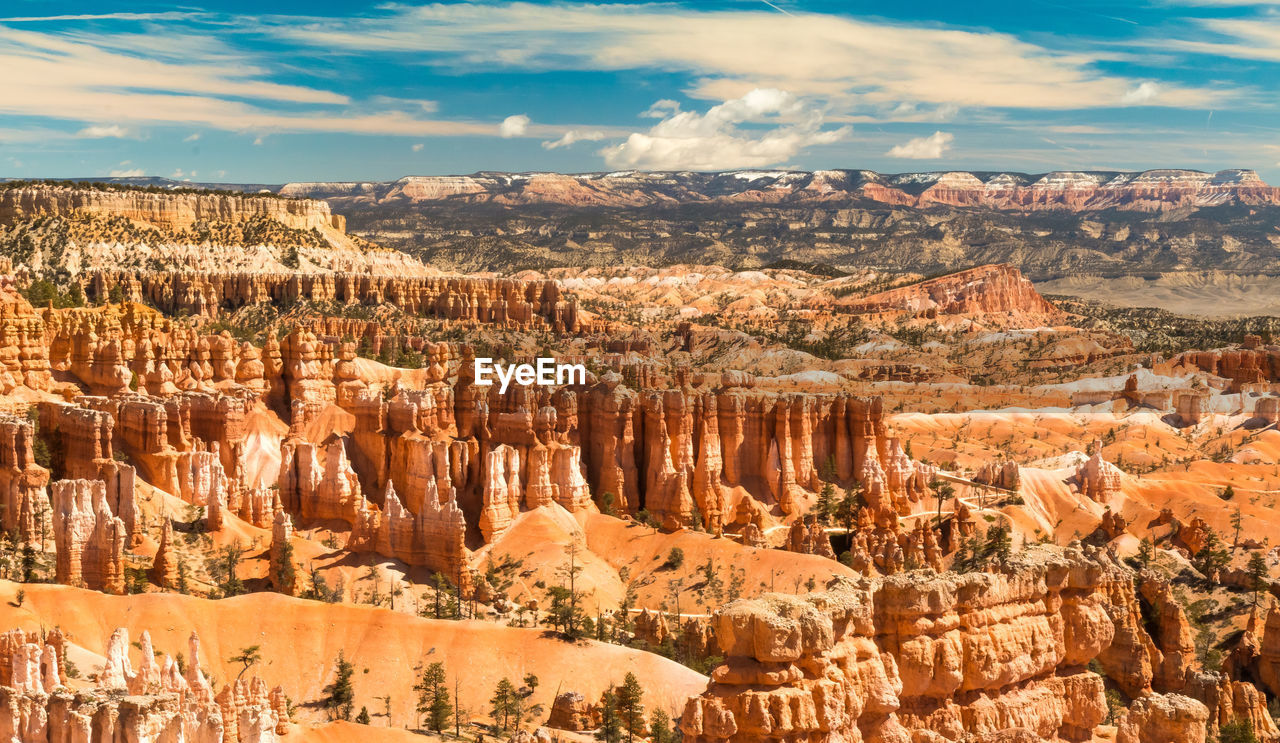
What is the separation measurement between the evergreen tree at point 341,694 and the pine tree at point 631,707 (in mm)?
8190

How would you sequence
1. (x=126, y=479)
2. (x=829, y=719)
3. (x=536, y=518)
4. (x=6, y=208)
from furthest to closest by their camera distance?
(x=6, y=208)
(x=536, y=518)
(x=126, y=479)
(x=829, y=719)

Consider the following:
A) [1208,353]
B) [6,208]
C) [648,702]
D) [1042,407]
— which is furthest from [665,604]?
[6,208]

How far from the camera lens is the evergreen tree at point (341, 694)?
136 ft

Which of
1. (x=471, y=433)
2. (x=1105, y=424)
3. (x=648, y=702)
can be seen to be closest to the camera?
(x=648, y=702)

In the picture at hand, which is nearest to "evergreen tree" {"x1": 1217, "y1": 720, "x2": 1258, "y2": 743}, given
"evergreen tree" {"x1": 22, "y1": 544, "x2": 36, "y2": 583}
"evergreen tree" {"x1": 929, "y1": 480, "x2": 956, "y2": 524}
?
"evergreen tree" {"x1": 929, "y1": 480, "x2": 956, "y2": 524}

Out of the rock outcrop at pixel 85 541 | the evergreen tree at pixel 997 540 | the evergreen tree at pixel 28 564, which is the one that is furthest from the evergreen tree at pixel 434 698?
the evergreen tree at pixel 997 540

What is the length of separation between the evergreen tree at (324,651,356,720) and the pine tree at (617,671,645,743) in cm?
819

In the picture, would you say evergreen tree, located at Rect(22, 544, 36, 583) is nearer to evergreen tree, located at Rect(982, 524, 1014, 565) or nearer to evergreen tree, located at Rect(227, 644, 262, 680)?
evergreen tree, located at Rect(227, 644, 262, 680)

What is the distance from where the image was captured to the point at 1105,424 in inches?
4124

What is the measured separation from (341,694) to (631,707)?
911cm

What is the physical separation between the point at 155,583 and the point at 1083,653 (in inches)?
1294

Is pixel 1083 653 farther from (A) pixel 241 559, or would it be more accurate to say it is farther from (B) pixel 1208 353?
(B) pixel 1208 353

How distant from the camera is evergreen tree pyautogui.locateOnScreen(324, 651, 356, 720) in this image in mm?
41375

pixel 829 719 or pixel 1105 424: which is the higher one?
pixel 829 719
